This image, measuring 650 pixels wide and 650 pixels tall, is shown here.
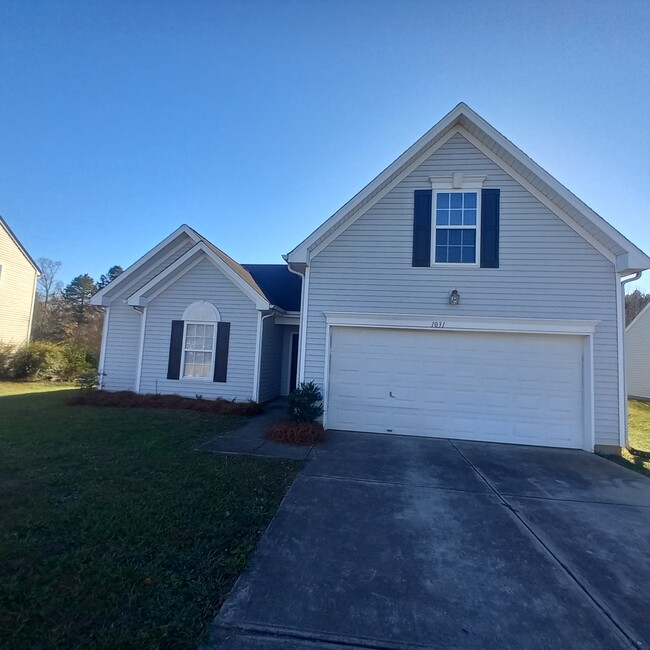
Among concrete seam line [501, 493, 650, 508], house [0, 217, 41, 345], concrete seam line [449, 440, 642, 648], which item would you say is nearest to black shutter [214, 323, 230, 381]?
concrete seam line [449, 440, 642, 648]

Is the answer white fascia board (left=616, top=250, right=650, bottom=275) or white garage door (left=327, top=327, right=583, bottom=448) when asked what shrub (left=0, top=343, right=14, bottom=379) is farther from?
white fascia board (left=616, top=250, right=650, bottom=275)

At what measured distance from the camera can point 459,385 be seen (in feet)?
26.9

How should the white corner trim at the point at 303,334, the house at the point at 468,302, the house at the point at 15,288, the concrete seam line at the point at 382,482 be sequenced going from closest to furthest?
the concrete seam line at the point at 382,482 < the house at the point at 468,302 < the white corner trim at the point at 303,334 < the house at the point at 15,288

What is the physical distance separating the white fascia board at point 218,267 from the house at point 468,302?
2703mm

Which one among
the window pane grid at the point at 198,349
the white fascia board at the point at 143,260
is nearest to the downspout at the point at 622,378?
the window pane grid at the point at 198,349

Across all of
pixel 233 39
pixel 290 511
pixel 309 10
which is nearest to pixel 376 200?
pixel 309 10

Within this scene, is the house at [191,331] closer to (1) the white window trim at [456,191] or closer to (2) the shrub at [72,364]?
(1) the white window trim at [456,191]

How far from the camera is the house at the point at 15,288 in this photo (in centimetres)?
1873

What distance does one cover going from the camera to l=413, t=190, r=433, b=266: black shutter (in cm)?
848

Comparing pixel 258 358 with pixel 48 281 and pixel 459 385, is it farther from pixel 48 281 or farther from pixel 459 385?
pixel 48 281

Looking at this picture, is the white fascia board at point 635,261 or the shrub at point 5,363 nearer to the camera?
the white fascia board at point 635,261

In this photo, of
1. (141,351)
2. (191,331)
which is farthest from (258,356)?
(141,351)

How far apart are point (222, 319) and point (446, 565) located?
9.39m

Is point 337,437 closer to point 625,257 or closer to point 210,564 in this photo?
point 210,564
